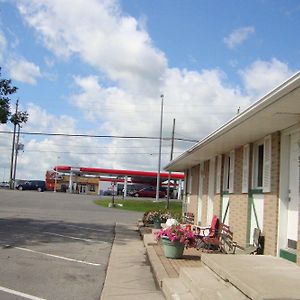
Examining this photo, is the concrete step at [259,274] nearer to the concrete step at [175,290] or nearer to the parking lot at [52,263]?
the concrete step at [175,290]

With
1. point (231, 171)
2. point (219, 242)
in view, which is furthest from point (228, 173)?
point (219, 242)

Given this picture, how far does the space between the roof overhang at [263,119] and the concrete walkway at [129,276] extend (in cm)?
321

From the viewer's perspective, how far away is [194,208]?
21766 mm

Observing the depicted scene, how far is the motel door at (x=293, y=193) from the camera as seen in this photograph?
9086 millimetres

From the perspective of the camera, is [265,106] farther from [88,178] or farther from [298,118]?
[88,178]

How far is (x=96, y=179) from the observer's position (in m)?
88.2

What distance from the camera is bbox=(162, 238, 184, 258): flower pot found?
36.1ft

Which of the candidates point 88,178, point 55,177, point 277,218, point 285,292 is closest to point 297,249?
point 277,218

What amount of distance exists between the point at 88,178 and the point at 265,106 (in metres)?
82.0

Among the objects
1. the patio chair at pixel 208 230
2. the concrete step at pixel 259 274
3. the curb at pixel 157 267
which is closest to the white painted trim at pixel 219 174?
the patio chair at pixel 208 230

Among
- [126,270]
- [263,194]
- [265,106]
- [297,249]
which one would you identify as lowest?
[126,270]

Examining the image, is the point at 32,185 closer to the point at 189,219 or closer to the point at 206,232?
the point at 189,219

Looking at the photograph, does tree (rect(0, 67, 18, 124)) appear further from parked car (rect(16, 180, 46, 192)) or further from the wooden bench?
parked car (rect(16, 180, 46, 192))

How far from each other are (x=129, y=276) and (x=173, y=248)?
143 centimetres
